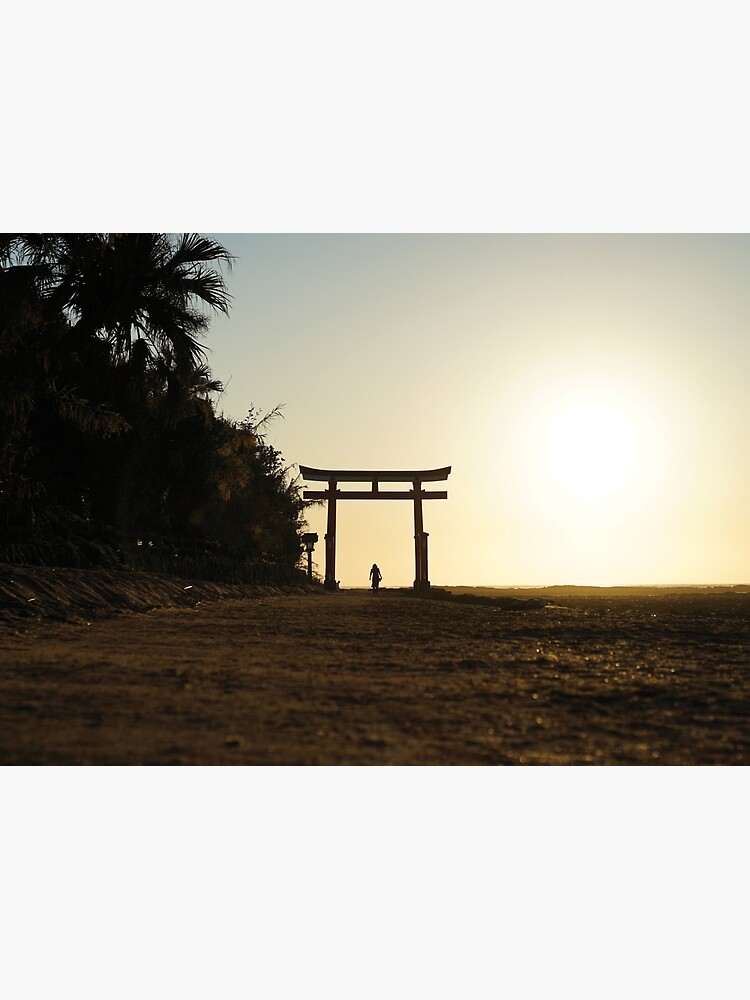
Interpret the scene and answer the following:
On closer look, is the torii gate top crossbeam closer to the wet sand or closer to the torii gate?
the torii gate

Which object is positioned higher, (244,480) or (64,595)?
(244,480)

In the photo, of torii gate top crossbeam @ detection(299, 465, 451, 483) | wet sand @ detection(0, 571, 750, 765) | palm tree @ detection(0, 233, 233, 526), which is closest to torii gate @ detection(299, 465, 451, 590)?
torii gate top crossbeam @ detection(299, 465, 451, 483)

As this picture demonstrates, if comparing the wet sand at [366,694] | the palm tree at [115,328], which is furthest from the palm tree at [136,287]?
the wet sand at [366,694]

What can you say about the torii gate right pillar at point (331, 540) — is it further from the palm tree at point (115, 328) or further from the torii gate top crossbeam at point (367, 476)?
the palm tree at point (115, 328)

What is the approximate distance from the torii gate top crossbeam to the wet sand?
595 inches

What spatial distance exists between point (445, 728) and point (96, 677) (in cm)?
239

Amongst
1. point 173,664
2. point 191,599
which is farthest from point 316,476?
point 173,664

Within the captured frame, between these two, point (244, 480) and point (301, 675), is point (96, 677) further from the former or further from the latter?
point (244, 480)

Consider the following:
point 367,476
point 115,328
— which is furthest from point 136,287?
point 367,476

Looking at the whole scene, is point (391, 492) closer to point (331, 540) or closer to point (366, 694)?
point (331, 540)

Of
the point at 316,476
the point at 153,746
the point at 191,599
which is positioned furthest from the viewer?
the point at 316,476

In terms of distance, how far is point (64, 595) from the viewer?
10133mm

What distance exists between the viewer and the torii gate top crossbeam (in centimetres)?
2452

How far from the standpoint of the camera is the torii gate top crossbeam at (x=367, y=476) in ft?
80.4
